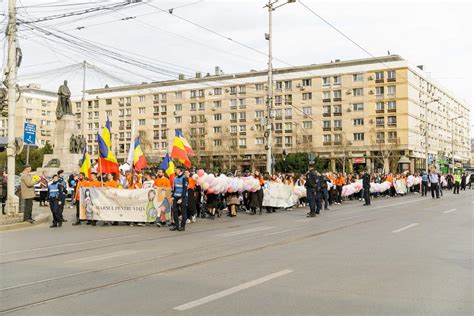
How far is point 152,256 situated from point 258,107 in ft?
248

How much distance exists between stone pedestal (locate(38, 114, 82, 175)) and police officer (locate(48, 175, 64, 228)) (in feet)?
58.1

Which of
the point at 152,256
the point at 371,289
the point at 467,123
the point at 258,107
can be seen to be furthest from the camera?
the point at 467,123

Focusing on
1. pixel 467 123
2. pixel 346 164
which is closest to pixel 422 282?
pixel 346 164

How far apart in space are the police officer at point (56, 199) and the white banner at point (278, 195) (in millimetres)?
8950

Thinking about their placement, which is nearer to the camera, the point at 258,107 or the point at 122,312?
the point at 122,312

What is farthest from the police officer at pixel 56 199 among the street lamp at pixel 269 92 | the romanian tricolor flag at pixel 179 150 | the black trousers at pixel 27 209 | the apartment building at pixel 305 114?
the apartment building at pixel 305 114

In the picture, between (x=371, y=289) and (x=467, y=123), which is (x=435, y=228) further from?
(x=467, y=123)

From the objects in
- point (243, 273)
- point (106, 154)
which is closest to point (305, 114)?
point (106, 154)

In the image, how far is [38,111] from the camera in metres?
110

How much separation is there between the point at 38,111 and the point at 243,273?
111 metres

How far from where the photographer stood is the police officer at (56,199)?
53.4 ft

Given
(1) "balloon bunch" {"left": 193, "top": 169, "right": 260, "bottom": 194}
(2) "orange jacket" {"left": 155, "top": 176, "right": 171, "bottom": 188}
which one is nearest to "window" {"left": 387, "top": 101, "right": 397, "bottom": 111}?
(1) "balloon bunch" {"left": 193, "top": 169, "right": 260, "bottom": 194}

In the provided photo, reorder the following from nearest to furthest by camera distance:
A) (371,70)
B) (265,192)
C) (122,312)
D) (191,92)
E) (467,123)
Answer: (122,312), (265,192), (371,70), (191,92), (467,123)

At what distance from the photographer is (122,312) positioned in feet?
18.7
